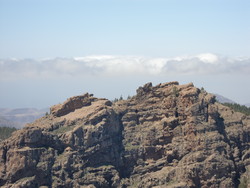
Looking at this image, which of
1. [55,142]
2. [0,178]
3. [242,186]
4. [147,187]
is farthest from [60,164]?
[242,186]

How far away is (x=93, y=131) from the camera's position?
497 ft

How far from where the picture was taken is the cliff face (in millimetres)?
144625

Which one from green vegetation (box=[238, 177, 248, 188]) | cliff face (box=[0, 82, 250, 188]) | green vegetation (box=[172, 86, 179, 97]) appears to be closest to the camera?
cliff face (box=[0, 82, 250, 188])

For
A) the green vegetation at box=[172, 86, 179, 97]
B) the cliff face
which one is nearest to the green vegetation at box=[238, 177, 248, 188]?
the cliff face

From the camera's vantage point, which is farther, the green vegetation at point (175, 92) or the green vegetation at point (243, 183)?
the green vegetation at point (175, 92)

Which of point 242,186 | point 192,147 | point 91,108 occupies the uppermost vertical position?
point 91,108

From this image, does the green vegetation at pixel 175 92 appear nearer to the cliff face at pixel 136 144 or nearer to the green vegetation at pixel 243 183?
the cliff face at pixel 136 144

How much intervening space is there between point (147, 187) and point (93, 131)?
943 inches

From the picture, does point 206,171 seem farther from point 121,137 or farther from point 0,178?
point 0,178

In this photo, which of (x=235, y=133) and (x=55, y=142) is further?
(x=235, y=133)

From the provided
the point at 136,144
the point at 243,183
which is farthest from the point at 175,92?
the point at 243,183

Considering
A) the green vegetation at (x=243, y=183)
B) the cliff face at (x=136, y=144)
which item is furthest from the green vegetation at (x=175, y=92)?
the green vegetation at (x=243, y=183)

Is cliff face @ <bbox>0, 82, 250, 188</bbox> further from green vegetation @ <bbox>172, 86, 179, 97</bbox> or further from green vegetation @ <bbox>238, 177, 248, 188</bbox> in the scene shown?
green vegetation @ <bbox>238, 177, 248, 188</bbox>

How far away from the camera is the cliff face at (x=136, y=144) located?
474 feet
